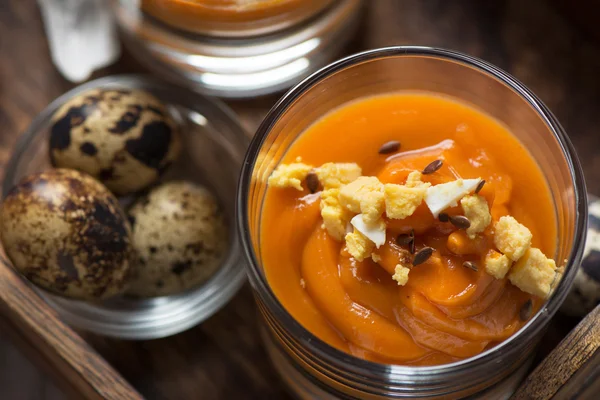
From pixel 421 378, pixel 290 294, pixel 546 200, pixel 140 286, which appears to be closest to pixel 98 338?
pixel 140 286

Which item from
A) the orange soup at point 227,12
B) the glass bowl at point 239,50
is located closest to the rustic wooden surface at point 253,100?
the glass bowl at point 239,50

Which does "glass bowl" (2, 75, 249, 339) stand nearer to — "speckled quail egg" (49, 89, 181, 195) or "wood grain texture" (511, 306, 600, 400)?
"speckled quail egg" (49, 89, 181, 195)

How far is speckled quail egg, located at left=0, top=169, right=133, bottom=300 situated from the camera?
1054mm

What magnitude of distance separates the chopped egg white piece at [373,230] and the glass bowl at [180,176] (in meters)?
0.32

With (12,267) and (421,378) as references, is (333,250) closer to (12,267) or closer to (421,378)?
(421,378)

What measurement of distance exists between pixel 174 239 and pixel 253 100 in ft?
1.05

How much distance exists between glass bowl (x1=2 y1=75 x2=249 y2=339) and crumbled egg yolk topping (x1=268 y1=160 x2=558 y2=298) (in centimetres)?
31

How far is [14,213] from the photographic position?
3.51ft

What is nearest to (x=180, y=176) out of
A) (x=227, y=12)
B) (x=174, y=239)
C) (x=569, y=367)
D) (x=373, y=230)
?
(x=174, y=239)

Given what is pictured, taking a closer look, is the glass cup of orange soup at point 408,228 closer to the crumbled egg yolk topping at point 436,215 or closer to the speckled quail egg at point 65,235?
the crumbled egg yolk topping at point 436,215

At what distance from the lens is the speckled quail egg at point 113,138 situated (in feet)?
3.82

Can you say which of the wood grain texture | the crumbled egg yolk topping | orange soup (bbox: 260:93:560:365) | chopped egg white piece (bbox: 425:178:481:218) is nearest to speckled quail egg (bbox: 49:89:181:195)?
orange soup (bbox: 260:93:560:365)

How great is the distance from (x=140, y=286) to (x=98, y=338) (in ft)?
0.42

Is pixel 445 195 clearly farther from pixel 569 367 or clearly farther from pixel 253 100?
pixel 253 100
